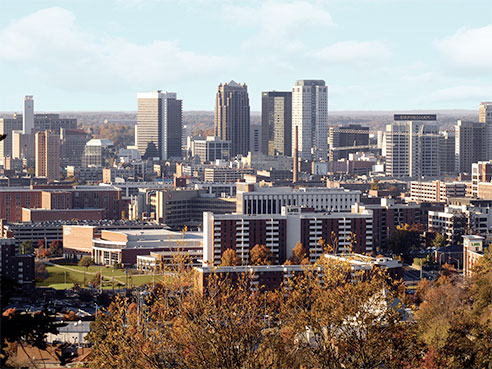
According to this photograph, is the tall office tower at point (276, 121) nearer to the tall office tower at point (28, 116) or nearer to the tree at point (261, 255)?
the tall office tower at point (28, 116)

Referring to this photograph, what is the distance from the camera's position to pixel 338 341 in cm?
838

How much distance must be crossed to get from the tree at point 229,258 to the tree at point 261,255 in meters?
0.31

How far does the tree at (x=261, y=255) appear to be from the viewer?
2311cm

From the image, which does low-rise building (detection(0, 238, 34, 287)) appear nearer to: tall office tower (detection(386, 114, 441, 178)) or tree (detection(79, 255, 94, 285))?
tree (detection(79, 255, 94, 285))

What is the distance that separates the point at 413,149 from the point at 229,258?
31819 millimetres

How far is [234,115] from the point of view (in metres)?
70.7

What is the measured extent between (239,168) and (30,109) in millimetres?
18217

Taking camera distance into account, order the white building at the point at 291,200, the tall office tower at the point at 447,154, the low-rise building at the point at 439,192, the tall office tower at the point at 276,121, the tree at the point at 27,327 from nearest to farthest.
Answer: the tree at the point at 27,327 < the white building at the point at 291,200 < the low-rise building at the point at 439,192 < the tall office tower at the point at 447,154 < the tall office tower at the point at 276,121

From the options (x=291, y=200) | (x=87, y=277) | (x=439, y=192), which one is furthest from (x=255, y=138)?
(x=87, y=277)

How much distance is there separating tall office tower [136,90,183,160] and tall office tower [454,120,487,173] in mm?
18431

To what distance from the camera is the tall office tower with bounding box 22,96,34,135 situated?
6788 centimetres

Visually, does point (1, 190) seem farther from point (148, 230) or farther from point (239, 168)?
point (239, 168)

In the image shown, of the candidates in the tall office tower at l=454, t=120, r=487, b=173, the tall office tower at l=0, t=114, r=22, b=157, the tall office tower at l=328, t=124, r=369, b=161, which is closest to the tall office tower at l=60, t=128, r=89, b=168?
the tall office tower at l=0, t=114, r=22, b=157

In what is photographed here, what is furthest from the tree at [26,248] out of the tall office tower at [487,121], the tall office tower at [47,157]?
the tall office tower at [487,121]
